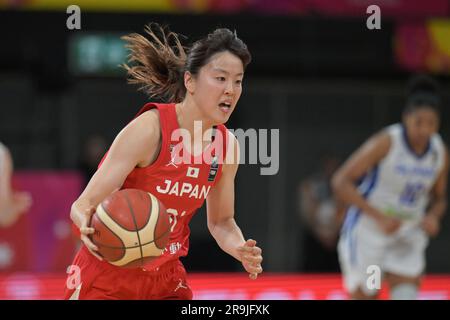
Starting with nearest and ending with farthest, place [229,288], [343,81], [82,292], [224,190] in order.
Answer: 1. [82,292]
2. [224,190]
3. [229,288]
4. [343,81]

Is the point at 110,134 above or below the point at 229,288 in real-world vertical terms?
above

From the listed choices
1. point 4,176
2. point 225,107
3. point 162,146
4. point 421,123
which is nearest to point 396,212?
point 421,123

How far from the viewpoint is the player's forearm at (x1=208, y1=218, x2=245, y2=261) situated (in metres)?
4.55

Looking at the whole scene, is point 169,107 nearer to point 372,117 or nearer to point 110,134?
point 110,134

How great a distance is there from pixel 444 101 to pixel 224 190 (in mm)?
9182

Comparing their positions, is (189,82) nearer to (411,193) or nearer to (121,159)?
(121,159)

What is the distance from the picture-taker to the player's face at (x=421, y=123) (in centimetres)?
709

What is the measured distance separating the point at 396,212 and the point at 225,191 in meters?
2.96

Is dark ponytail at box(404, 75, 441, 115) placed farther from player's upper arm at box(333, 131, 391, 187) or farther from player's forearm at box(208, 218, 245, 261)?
player's forearm at box(208, 218, 245, 261)

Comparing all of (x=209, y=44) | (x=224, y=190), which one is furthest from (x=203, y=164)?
(x=209, y=44)

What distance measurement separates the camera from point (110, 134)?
1247cm

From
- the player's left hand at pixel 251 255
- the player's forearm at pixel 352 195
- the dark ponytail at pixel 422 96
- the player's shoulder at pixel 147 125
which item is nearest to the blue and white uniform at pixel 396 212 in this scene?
the player's forearm at pixel 352 195

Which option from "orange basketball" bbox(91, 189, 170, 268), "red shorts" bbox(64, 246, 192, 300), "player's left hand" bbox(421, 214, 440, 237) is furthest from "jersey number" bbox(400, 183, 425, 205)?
"orange basketball" bbox(91, 189, 170, 268)

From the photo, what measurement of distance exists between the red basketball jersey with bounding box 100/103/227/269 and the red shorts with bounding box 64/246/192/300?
0.08 m
